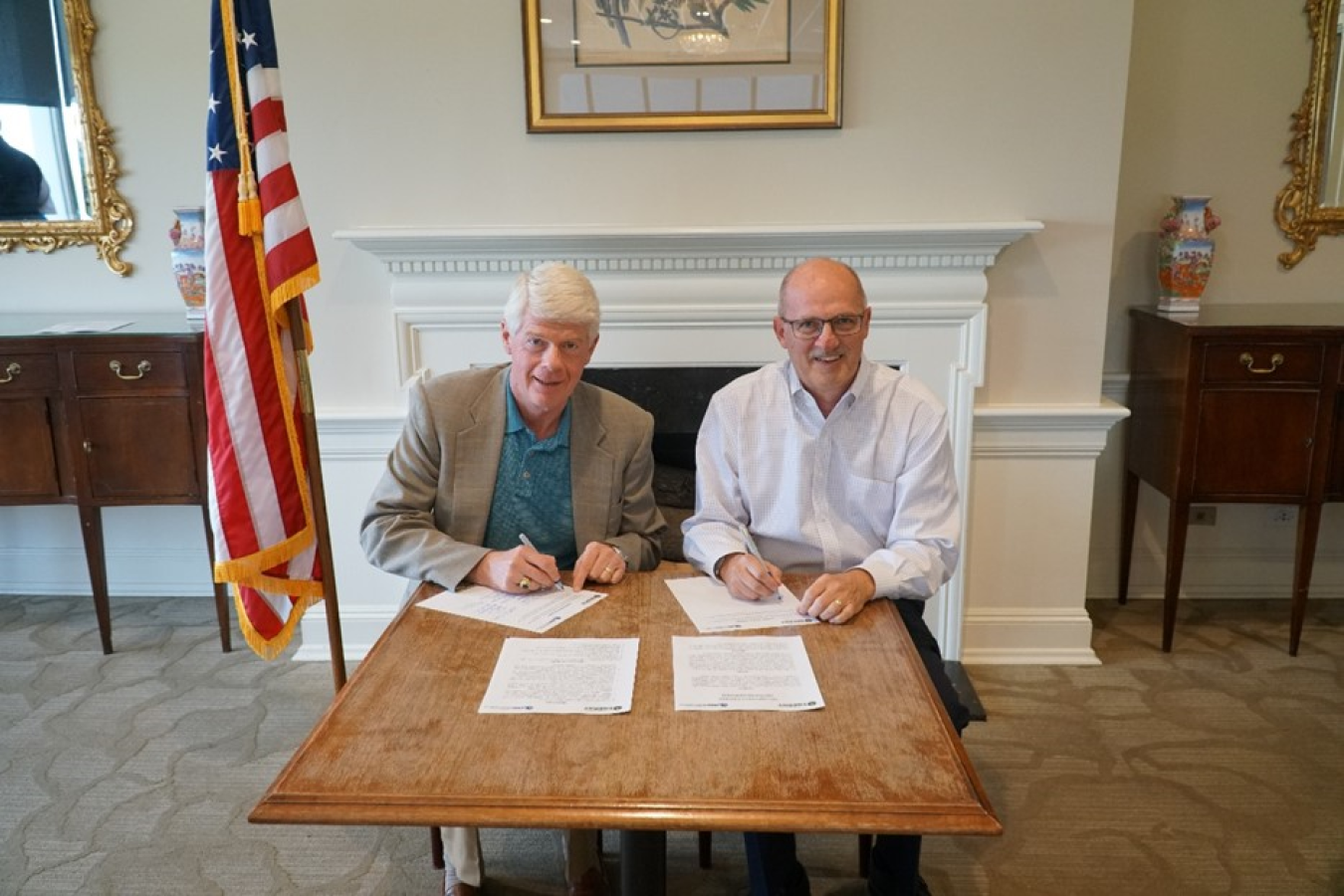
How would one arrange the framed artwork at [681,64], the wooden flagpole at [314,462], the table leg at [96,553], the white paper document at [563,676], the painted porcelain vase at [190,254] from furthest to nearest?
the table leg at [96,553]
the painted porcelain vase at [190,254]
the framed artwork at [681,64]
the wooden flagpole at [314,462]
the white paper document at [563,676]

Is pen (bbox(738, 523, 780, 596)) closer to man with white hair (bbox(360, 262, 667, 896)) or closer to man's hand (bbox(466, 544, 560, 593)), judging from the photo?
man with white hair (bbox(360, 262, 667, 896))

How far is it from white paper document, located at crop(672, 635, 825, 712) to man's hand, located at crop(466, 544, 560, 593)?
0.98ft

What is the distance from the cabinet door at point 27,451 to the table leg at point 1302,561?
12.3 feet

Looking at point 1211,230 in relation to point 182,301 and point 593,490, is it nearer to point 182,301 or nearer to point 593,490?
point 593,490

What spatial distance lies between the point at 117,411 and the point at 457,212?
3.89 feet

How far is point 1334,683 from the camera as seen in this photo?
2.86 m

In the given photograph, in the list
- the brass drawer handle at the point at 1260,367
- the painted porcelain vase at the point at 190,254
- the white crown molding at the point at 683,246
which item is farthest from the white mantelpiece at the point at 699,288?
the brass drawer handle at the point at 1260,367

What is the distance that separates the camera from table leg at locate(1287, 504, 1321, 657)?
9.64 feet

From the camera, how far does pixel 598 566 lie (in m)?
1.76

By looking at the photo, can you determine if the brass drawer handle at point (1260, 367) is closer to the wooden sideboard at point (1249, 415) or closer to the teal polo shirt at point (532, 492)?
the wooden sideboard at point (1249, 415)

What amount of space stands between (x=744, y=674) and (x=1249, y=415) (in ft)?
7.14

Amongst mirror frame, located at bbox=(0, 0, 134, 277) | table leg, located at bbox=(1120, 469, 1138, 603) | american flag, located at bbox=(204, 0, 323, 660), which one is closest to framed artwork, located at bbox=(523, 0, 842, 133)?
american flag, located at bbox=(204, 0, 323, 660)

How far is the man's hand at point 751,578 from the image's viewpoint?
1672mm

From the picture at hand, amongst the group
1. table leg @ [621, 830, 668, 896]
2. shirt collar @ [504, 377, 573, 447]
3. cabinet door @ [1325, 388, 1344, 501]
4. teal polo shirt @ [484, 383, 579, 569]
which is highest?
shirt collar @ [504, 377, 573, 447]
